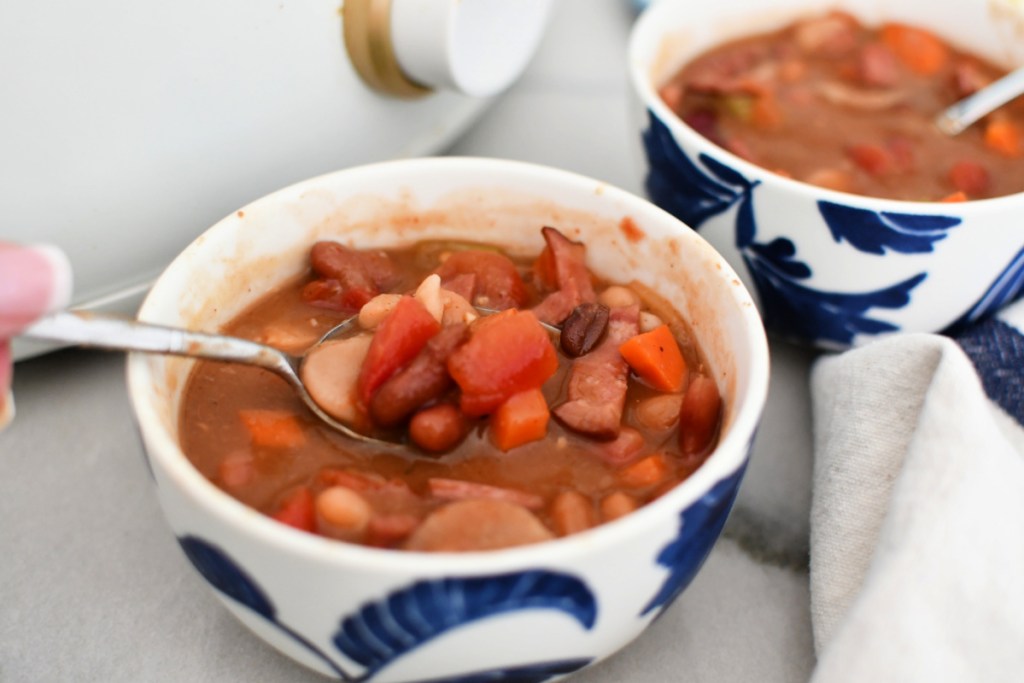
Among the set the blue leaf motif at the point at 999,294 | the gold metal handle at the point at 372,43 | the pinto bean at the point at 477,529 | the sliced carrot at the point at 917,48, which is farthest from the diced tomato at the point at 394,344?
the sliced carrot at the point at 917,48

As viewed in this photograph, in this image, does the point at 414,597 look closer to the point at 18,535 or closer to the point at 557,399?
the point at 557,399

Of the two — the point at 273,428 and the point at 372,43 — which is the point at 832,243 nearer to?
the point at 372,43

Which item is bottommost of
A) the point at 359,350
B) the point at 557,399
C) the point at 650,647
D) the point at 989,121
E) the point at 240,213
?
the point at 650,647

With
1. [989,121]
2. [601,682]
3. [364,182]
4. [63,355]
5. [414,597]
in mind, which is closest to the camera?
[414,597]

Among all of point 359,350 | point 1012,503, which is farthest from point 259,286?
point 1012,503

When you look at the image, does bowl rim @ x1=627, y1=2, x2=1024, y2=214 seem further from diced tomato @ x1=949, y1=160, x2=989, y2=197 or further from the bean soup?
the bean soup

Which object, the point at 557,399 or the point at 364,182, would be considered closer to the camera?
the point at 557,399

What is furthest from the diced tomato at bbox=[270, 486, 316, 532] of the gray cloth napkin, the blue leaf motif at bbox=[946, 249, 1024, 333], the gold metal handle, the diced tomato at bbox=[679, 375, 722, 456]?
the blue leaf motif at bbox=[946, 249, 1024, 333]
